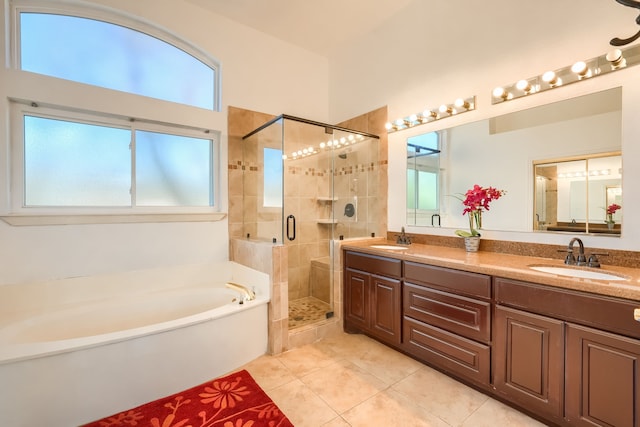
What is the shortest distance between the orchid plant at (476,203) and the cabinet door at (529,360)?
0.80 meters

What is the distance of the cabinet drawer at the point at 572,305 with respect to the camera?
122 centimetres

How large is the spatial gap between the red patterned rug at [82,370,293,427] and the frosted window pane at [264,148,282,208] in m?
1.57

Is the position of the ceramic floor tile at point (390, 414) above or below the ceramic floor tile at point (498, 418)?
below

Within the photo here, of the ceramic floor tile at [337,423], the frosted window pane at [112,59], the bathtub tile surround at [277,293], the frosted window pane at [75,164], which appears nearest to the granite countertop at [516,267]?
the bathtub tile surround at [277,293]

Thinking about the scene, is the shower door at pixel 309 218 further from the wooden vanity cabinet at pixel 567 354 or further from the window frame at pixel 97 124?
the wooden vanity cabinet at pixel 567 354

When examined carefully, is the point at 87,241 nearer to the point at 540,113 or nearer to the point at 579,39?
the point at 540,113

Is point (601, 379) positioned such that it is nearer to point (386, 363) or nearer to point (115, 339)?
point (386, 363)

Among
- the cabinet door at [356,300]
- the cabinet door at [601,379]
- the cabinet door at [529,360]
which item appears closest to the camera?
the cabinet door at [601,379]

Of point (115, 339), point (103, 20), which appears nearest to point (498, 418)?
point (115, 339)

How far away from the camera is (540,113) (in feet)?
6.46

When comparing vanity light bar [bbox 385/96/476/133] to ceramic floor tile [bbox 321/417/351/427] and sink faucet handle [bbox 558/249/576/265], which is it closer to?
sink faucet handle [bbox 558/249/576/265]

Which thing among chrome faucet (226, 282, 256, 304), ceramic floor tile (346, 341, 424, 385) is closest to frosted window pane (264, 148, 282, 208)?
chrome faucet (226, 282, 256, 304)

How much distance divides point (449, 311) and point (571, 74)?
5.91ft

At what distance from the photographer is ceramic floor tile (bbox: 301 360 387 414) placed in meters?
1.76
